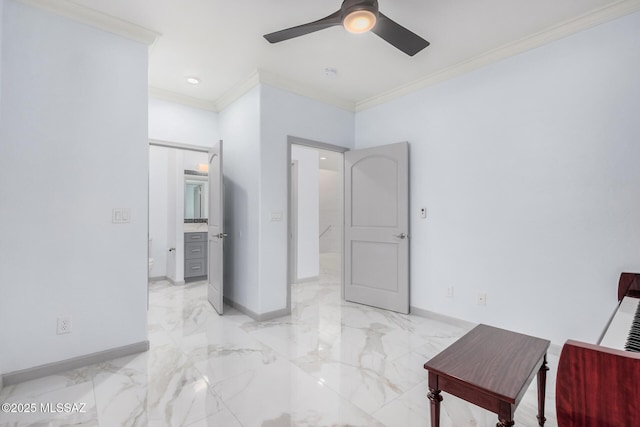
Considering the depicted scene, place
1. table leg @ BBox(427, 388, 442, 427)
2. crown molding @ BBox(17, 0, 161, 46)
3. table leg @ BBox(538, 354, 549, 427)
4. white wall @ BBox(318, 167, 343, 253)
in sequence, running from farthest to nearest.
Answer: white wall @ BBox(318, 167, 343, 253)
crown molding @ BBox(17, 0, 161, 46)
table leg @ BBox(538, 354, 549, 427)
table leg @ BBox(427, 388, 442, 427)

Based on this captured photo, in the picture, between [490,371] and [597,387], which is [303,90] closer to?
[490,371]

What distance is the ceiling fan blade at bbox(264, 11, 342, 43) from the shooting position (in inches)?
71.6

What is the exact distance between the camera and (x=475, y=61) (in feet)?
9.54

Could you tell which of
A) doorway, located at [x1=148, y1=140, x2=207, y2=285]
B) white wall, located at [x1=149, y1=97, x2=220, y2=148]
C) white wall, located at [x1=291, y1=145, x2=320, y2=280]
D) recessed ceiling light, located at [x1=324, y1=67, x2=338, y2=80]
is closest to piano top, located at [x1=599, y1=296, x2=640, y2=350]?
recessed ceiling light, located at [x1=324, y1=67, x2=338, y2=80]

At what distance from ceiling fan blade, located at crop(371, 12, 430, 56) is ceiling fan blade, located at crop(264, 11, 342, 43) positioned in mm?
251

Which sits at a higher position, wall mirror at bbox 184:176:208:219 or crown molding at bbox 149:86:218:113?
crown molding at bbox 149:86:218:113

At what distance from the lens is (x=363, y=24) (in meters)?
1.80

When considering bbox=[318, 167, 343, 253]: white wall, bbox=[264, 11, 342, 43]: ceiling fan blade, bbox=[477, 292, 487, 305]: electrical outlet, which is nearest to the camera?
bbox=[264, 11, 342, 43]: ceiling fan blade

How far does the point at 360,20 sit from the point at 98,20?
6.48 feet

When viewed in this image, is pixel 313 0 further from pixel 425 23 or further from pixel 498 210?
pixel 498 210

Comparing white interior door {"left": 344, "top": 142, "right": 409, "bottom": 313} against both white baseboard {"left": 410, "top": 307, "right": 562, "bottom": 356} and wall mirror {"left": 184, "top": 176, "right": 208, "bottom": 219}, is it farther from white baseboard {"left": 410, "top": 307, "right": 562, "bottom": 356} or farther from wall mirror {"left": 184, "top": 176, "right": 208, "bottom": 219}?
wall mirror {"left": 184, "top": 176, "right": 208, "bottom": 219}

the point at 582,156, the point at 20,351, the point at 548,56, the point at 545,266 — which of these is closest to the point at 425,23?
the point at 548,56

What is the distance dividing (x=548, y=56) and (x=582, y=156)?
0.87 m

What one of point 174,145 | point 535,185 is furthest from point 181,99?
point 535,185
